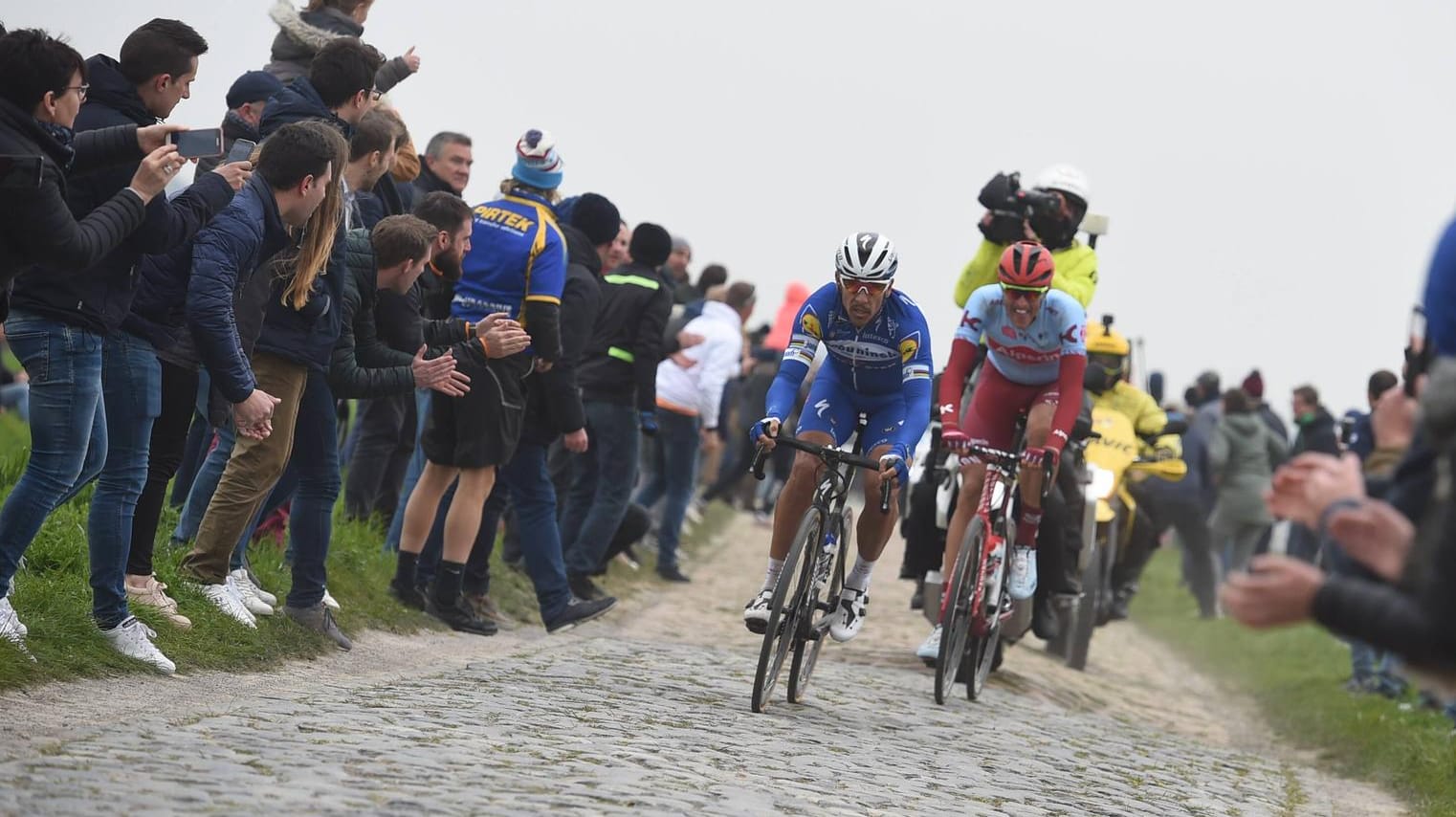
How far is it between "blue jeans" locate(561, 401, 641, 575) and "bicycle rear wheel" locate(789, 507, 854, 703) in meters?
4.05

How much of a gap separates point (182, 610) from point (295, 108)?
2.35 m

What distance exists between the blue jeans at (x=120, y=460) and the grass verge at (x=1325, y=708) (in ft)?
19.4

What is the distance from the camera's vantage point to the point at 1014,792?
27.2 ft

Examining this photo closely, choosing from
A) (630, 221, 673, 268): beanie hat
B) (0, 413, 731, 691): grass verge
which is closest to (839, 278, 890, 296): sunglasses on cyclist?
Result: (0, 413, 731, 691): grass verge

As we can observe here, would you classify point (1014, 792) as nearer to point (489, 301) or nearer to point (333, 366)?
point (333, 366)

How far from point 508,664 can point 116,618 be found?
2.42 meters

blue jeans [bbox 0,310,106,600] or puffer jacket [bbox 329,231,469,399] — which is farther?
puffer jacket [bbox 329,231,469,399]

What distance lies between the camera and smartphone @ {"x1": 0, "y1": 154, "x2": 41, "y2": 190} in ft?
21.6

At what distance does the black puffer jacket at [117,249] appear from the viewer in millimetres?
7672

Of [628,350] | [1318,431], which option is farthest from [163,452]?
[1318,431]

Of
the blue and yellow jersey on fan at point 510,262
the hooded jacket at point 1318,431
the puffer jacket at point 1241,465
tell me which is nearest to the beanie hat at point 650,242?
the blue and yellow jersey on fan at point 510,262

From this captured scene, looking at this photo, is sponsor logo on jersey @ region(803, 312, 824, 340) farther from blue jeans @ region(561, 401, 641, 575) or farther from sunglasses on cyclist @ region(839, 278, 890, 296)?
blue jeans @ region(561, 401, 641, 575)

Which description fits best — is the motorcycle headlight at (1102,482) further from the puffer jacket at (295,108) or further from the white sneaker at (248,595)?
the puffer jacket at (295,108)

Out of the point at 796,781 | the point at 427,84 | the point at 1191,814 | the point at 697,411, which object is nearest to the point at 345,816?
the point at 796,781
